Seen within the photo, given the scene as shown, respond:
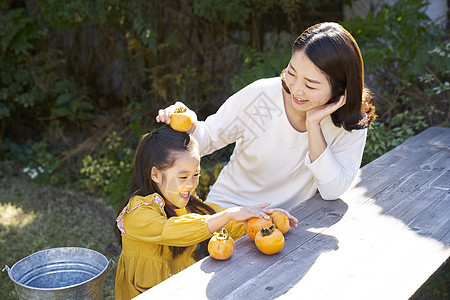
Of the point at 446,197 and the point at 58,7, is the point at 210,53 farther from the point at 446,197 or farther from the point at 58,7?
the point at 446,197

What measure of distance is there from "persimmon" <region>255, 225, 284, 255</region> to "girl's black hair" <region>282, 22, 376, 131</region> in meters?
0.87

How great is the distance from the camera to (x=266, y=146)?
2.84 m

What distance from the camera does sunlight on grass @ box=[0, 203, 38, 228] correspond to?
15.1ft

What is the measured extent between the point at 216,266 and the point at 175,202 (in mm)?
588

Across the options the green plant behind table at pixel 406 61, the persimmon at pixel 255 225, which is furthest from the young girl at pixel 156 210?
the green plant behind table at pixel 406 61

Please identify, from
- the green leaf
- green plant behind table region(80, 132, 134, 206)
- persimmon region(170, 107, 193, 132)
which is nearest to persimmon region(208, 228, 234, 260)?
persimmon region(170, 107, 193, 132)

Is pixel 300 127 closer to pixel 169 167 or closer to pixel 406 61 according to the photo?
pixel 169 167

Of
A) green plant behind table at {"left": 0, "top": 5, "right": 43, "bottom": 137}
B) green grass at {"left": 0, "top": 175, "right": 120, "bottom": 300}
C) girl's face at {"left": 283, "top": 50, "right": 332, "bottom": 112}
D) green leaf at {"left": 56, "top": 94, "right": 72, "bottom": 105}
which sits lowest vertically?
green grass at {"left": 0, "top": 175, "right": 120, "bottom": 300}

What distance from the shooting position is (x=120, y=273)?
2.46 meters

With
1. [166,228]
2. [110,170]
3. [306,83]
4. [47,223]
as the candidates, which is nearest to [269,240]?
[166,228]

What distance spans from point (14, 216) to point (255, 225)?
340 centimetres

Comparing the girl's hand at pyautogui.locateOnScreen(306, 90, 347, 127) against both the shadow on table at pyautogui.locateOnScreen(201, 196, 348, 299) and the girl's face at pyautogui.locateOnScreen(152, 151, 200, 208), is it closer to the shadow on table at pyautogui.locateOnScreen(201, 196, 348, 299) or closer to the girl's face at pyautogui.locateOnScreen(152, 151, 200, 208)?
the shadow on table at pyautogui.locateOnScreen(201, 196, 348, 299)

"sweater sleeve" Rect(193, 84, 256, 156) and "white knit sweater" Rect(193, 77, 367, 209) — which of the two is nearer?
"white knit sweater" Rect(193, 77, 367, 209)

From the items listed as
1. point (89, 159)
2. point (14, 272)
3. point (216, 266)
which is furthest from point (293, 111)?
point (89, 159)
